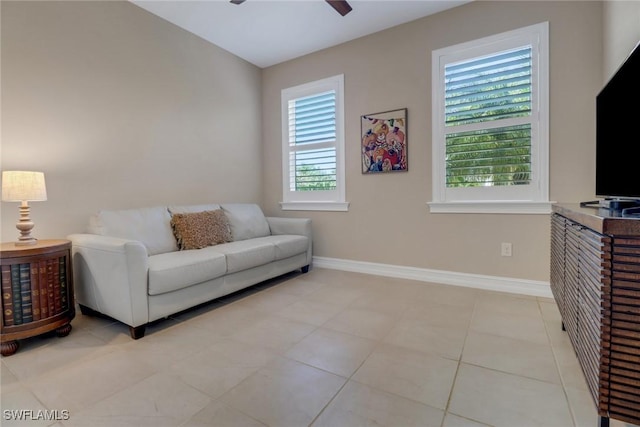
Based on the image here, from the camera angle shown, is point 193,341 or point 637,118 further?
point 193,341

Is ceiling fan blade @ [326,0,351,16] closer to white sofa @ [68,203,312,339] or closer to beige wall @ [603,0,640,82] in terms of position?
beige wall @ [603,0,640,82]

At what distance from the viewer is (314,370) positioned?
159cm

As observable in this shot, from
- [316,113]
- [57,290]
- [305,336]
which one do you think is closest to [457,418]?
[305,336]

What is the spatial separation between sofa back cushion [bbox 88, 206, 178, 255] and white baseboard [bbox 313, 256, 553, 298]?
6.02ft

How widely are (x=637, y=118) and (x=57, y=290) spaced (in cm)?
326

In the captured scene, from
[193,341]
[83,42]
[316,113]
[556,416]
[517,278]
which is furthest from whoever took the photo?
[316,113]

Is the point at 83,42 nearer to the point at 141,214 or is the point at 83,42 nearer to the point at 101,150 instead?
the point at 101,150

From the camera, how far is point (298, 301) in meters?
2.65

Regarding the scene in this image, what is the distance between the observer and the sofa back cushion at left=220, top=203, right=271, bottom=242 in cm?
335

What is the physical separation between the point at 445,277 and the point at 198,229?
248 centimetres

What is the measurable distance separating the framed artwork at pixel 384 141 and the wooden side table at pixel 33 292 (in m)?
2.84

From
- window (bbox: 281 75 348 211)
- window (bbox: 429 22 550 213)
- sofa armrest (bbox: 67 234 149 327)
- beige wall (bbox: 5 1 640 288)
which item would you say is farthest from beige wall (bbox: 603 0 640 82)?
sofa armrest (bbox: 67 234 149 327)

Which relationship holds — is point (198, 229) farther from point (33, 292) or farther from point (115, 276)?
point (33, 292)

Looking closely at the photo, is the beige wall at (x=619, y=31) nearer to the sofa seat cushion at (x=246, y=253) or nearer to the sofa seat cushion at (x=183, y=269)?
the sofa seat cushion at (x=246, y=253)
